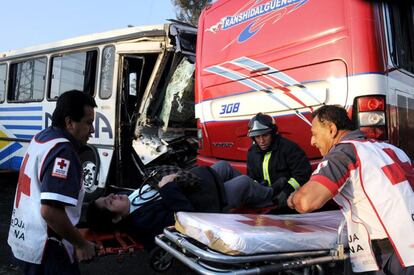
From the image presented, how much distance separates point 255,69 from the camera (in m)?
5.14

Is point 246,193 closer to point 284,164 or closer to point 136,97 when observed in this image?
point 284,164

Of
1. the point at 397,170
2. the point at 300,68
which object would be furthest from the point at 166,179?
the point at 397,170

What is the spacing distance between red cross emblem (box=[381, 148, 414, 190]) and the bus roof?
4.92 metres

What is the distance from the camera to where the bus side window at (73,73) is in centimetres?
795

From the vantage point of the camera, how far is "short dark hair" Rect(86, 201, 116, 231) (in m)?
3.70

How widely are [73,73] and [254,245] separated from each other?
663 cm

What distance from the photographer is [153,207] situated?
375cm

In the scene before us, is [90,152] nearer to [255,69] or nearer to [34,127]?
[34,127]

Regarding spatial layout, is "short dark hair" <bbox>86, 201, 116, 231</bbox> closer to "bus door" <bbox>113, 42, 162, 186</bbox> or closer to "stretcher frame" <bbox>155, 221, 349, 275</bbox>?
"stretcher frame" <bbox>155, 221, 349, 275</bbox>

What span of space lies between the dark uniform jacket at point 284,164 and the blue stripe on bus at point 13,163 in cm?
595

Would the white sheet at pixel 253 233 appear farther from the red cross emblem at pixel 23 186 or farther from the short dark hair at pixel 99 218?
the red cross emblem at pixel 23 186

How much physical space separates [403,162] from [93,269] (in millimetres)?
3602

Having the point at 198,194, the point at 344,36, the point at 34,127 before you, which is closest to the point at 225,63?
the point at 344,36

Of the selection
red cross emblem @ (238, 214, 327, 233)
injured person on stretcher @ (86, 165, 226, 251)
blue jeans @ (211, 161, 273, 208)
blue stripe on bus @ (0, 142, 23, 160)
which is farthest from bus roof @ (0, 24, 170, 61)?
red cross emblem @ (238, 214, 327, 233)
